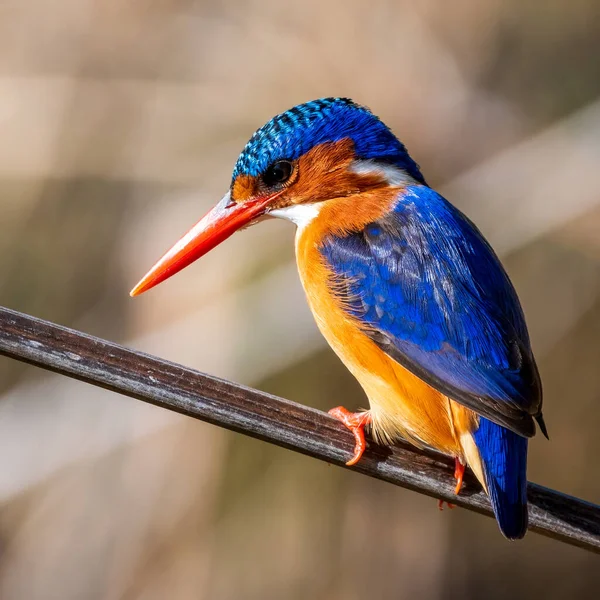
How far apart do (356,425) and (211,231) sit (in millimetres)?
713

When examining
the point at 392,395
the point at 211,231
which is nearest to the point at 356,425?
the point at 392,395

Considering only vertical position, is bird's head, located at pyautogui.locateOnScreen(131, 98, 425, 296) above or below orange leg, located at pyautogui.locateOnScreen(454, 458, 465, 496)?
above

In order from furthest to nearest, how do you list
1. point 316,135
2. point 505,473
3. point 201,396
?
point 316,135 → point 505,473 → point 201,396

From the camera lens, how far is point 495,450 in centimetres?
205

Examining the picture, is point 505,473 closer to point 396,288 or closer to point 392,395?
point 392,395

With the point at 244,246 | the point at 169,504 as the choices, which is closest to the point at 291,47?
the point at 244,246

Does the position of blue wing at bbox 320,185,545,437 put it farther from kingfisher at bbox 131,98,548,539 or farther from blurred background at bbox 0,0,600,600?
blurred background at bbox 0,0,600,600

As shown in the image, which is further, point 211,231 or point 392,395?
point 211,231

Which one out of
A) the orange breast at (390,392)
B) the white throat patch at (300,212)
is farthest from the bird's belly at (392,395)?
the white throat patch at (300,212)

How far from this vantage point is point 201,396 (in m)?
1.75

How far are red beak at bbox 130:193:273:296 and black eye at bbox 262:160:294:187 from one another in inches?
1.7

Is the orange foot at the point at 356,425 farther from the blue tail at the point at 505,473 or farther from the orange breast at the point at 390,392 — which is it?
the blue tail at the point at 505,473

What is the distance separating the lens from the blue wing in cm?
208

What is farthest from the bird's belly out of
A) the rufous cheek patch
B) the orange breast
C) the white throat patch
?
the rufous cheek patch
